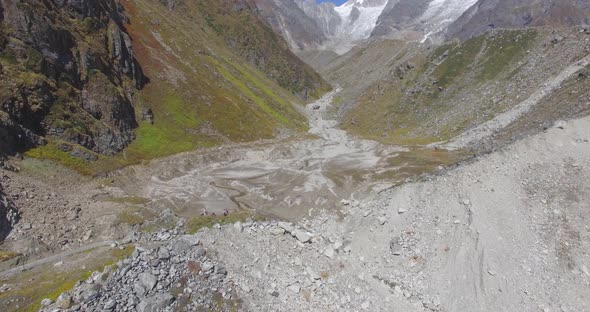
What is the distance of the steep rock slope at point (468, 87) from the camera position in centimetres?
7850

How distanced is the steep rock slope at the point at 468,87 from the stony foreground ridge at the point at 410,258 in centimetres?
3001

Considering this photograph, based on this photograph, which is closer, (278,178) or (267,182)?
(267,182)

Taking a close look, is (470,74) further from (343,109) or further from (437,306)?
(437,306)

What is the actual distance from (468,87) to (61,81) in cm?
10533

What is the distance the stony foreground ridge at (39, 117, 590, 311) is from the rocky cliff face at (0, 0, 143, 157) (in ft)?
112

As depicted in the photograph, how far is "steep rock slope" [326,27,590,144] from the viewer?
78500 mm

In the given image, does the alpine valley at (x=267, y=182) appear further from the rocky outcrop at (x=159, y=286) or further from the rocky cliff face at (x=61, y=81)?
the rocky cliff face at (x=61, y=81)

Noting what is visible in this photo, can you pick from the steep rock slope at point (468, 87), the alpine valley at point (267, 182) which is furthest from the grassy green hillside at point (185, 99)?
the steep rock slope at point (468, 87)

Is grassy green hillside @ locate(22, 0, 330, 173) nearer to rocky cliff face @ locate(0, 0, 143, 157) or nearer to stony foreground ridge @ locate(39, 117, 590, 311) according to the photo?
rocky cliff face @ locate(0, 0, 143, 157)

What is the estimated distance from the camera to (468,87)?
344 ft

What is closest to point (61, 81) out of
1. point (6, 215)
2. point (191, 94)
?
point (191, 94)

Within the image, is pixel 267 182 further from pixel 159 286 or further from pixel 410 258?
pixel 159 286

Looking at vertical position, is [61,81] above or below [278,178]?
above

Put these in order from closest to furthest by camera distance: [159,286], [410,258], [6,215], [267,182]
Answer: [159,286] < [410,258] < [6,215] < [267,182]
